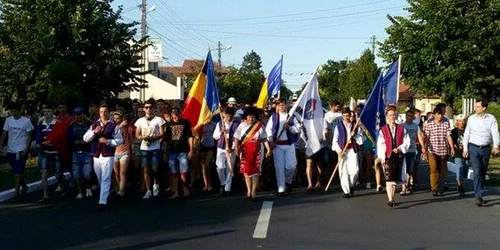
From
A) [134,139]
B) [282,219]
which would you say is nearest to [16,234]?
[282,219]

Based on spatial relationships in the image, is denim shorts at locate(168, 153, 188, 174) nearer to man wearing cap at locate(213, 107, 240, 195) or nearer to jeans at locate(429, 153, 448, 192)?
man wearing cap at locate(213, 107, 240, 195)

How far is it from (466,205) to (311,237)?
15.2 ft

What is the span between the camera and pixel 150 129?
565 inches

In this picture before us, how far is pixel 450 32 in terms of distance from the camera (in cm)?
3497

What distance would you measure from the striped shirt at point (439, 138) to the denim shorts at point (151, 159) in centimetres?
522

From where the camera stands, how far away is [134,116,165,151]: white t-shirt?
565 inches

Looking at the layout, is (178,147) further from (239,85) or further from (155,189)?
(239,85)

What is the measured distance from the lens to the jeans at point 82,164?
14.2 meters

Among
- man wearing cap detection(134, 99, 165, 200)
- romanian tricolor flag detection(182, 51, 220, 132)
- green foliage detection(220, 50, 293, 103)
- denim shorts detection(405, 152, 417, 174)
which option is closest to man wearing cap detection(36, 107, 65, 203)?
man wearing cap detection(134, 99, 165, 200)

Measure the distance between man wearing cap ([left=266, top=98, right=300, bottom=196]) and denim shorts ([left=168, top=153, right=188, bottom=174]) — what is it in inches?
65.4

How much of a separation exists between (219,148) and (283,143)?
125 cm

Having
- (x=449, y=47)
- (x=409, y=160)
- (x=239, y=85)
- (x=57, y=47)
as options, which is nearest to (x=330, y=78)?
(x=239, y=85)

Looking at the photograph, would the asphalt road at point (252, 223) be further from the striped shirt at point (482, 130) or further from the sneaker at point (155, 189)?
the striped shirt at point (482, 130)

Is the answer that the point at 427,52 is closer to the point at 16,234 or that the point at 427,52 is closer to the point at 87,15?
the point at 87,15
